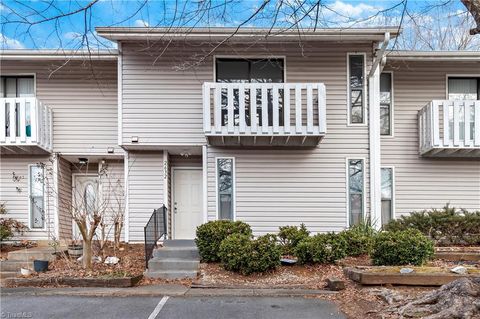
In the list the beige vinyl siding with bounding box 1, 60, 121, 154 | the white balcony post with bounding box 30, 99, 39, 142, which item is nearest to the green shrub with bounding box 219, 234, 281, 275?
the beige vinyl siding with bounding box 1, 60, 121, 154

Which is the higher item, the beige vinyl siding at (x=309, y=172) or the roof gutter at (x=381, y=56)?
the roof gutter at (x=381, y=56)

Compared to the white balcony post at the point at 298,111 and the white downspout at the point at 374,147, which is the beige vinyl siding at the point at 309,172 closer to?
the white downspout at the point at 374,147

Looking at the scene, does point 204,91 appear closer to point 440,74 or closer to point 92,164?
point 92,164

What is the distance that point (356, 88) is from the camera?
10.4 meters

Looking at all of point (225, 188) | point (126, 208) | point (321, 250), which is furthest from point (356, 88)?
point (126, 208)

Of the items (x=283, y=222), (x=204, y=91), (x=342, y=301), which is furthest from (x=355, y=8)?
(x=283, y=222)

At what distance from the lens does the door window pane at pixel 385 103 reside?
11594 mm

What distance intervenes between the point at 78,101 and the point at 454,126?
10.4 m

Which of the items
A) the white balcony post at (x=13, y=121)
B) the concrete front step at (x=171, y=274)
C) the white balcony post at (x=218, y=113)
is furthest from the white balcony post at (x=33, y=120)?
the concrete front step at (x=171, y=274)

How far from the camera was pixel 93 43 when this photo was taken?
221 inches

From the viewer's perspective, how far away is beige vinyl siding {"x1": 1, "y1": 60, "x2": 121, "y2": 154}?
442 inches

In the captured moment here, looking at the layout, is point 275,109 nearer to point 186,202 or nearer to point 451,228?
point 186,202

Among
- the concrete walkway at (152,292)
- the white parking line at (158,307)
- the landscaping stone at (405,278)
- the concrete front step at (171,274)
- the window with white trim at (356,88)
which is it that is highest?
the window with white trim at (356,88)

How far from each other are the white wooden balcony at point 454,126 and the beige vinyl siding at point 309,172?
187cm
